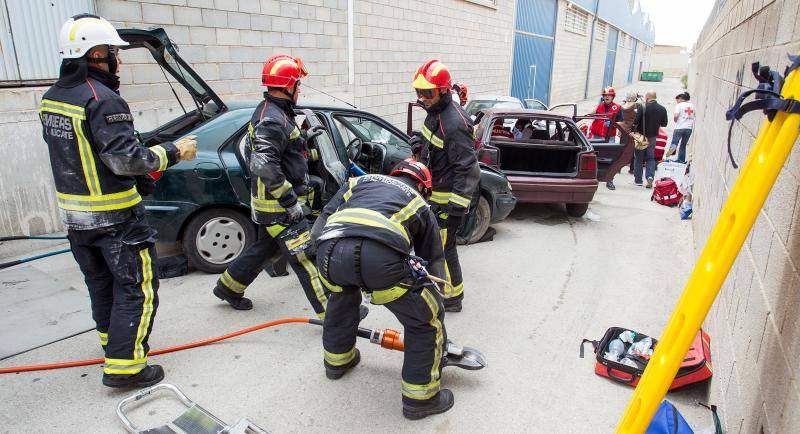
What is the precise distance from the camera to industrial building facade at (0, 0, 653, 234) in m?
5.48

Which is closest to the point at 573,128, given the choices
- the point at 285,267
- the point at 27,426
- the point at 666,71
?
the point at 285,267

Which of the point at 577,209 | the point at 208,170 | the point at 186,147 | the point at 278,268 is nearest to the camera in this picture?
A: the point at 186,147

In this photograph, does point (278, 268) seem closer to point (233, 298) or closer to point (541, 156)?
point (233, 298)

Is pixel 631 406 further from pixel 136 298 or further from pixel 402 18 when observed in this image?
pixel 402 18

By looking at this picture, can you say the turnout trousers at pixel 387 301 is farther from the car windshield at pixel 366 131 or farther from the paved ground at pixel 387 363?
the car windshield at pixel 366 131

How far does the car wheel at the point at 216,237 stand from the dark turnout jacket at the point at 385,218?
199cm

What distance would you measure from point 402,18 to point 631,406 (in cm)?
1104

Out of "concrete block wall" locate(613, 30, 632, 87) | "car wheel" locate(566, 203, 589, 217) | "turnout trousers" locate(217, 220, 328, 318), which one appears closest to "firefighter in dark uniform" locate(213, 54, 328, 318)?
"turnout trousers" locate(217, 220, 328, 318)

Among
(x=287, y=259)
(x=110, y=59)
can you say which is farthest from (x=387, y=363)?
(x=110, y=59)

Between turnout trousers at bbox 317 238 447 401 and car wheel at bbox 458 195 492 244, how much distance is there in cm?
295

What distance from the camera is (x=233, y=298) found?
4.13 meters

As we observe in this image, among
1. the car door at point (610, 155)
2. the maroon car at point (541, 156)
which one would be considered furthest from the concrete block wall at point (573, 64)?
the maroon car at point (541, 156)

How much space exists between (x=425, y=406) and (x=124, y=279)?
73.9 inches

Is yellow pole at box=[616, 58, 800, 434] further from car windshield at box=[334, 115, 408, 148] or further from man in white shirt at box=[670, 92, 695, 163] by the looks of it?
man in white shirt at box=[670, 92, 695, 163]
